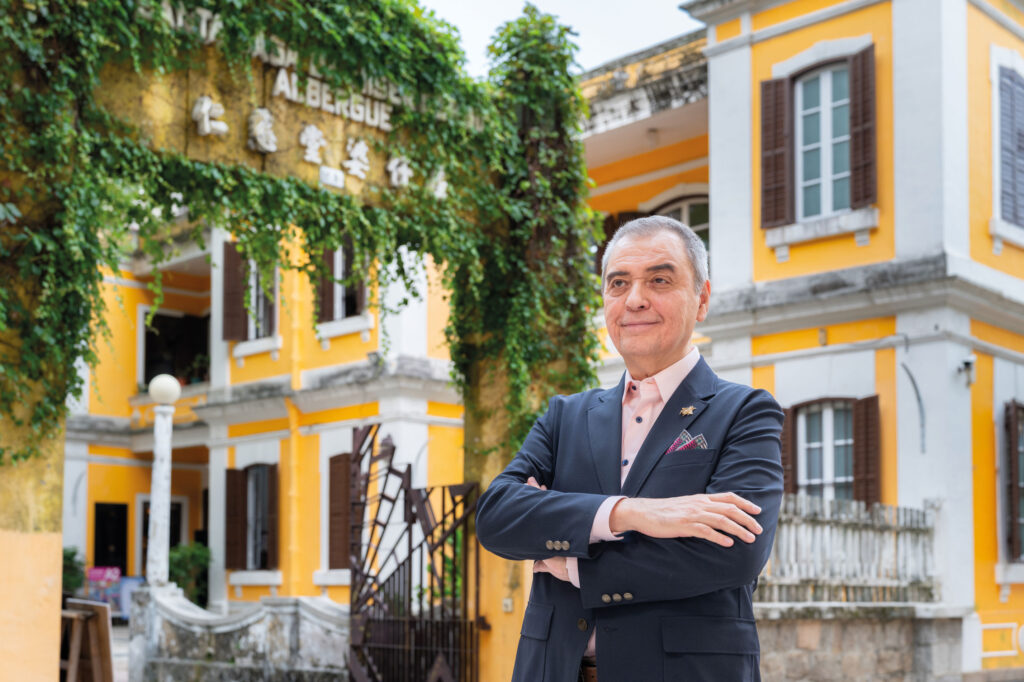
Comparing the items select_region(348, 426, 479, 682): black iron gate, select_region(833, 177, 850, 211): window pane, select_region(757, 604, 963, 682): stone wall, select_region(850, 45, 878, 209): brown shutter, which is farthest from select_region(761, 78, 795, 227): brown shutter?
select_region(348, 426, 479, 682): black iron gate

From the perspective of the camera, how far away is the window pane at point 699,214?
1638 centimetres

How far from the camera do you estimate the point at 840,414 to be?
13234 millimetres

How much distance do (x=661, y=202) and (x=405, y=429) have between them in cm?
476

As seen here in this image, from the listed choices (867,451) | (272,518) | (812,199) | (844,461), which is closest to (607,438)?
(867,451)

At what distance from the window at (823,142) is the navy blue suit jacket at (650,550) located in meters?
11.2

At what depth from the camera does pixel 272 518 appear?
18781mm

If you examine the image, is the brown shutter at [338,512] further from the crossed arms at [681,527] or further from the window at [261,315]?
the crossed arms at [681,527]

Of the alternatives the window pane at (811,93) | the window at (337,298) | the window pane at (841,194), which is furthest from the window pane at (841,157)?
the window at (337,298)

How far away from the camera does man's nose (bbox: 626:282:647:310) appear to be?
8.77ft

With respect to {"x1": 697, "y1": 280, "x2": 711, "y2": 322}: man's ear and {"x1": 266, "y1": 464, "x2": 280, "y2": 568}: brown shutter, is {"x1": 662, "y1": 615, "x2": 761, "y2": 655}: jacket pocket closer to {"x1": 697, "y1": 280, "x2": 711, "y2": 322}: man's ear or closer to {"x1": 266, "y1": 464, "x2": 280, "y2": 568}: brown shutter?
{"x1": 697, "y1": 280, "x2": 711, "y2": 322}: man's ear

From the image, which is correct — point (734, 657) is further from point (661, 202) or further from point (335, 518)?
point (335, 518)

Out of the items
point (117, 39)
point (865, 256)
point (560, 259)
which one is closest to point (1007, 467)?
point (865, 256)

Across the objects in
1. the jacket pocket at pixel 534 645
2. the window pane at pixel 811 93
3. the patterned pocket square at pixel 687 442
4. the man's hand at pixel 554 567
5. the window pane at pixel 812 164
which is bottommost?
the jacket pocket at pixel 534 645

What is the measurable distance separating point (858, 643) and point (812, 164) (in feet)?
18.2
